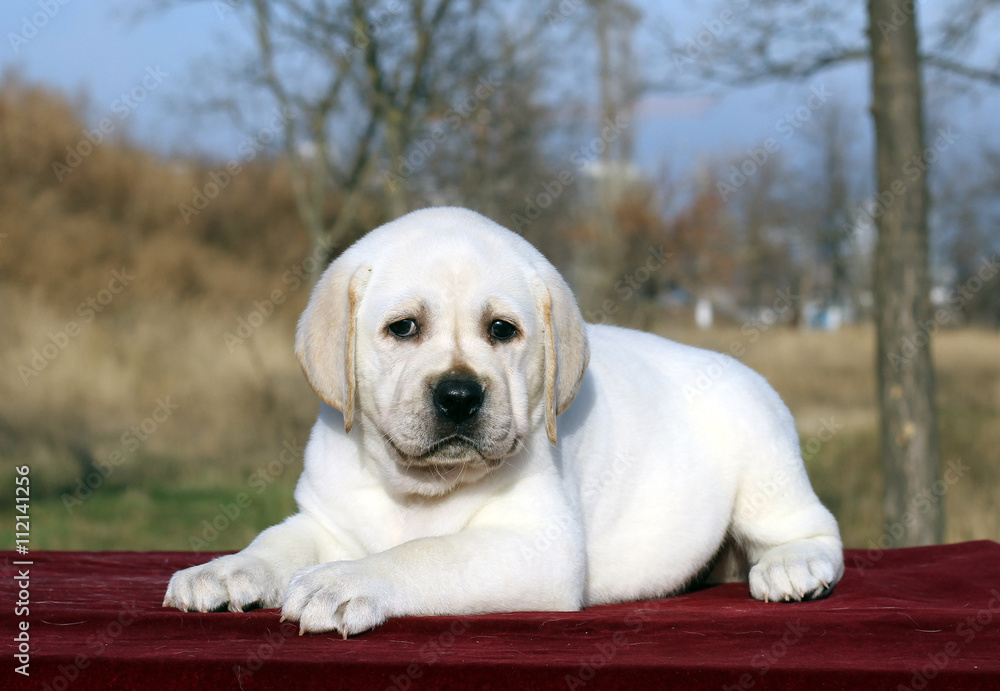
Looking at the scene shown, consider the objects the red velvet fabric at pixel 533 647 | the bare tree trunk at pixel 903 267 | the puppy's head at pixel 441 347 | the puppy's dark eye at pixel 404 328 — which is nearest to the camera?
the red velvet fabric at pixel 533 647

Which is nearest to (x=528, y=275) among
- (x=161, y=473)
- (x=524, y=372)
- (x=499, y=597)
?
(x=524, y=372)

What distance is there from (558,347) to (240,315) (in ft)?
48.0

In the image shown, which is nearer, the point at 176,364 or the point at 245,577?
the point at 245,577

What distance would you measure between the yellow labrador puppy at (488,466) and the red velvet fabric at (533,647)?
5.7 inches

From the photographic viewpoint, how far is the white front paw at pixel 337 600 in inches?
97.1

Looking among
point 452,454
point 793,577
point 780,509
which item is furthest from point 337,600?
point 780,509

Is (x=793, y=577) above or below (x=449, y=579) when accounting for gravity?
below

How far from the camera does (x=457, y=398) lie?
2844mm

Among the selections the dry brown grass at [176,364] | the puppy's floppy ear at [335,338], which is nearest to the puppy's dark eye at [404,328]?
the puppy's floppy ear at [335,338]

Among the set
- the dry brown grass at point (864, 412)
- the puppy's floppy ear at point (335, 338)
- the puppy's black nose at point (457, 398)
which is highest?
the puppy's floppy ear at point (335, 338)

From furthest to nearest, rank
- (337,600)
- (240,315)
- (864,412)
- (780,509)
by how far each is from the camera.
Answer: (240,315)
(864,412)
(780,509)
(337,600)

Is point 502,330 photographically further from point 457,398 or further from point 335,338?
point 335,338

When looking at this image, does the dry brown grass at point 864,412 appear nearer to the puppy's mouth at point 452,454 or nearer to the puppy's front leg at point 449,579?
the puppy's front leg at point 449,579

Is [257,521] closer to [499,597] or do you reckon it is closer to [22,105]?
[499,597]
